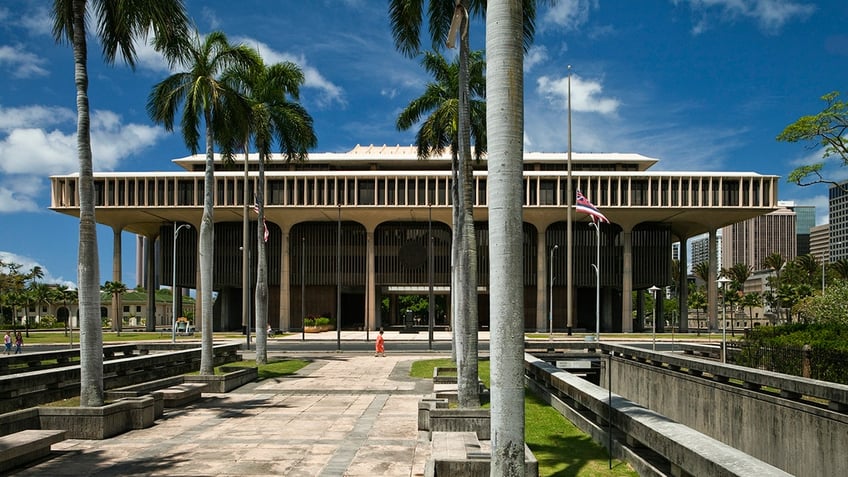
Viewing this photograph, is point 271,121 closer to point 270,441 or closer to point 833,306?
point 270,441

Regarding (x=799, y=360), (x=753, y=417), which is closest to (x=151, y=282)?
(x=799, y=360)

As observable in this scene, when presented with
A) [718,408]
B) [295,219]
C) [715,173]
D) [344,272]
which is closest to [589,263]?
[715,173]

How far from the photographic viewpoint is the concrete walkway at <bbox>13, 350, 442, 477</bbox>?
11195 millimetres

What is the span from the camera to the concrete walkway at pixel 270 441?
1120 centimetres

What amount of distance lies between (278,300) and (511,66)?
69.6 metres

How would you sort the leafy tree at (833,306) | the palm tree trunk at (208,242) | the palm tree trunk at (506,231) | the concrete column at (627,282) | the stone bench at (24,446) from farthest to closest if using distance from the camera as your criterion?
the concrete column at (627,282) < the leafy tree at (833,306) < the palm tree trunk at (208,242) < the stone bench at (24,446) < the palm tree trunk at (506,231)

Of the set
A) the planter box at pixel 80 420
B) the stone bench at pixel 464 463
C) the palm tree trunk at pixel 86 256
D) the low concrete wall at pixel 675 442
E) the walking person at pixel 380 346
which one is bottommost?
the walking person at pixel 380 346

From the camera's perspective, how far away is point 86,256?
1486 cm

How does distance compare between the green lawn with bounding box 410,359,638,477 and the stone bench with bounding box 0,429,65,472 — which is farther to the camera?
the stone bench with bounding box 0,429,65,472

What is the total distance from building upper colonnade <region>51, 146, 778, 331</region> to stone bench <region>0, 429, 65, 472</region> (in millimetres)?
52014

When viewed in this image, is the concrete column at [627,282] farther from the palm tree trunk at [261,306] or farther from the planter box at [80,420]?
the planter box at [80,420]

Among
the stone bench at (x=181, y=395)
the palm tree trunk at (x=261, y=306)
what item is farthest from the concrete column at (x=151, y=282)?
the stone bench at (x=181, y=395)

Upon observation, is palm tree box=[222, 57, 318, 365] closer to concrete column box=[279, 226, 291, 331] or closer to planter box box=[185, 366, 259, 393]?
planter box box=[185, 366, 259, 393]

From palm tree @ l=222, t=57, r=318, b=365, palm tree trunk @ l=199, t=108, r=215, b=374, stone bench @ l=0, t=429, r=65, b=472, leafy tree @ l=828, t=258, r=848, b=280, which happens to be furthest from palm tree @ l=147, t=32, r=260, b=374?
leafy tree @ l=828, t=258, r=848, b=280
